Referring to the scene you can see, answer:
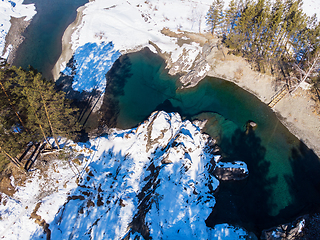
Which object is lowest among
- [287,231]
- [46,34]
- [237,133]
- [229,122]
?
[287,231]

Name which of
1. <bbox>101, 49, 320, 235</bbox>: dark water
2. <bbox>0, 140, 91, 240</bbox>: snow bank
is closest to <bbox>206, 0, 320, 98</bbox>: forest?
<bbox>101, 49, 320, 235</bbox>: dark water

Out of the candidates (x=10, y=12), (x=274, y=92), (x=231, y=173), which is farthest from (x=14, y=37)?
(x=274, y=92)

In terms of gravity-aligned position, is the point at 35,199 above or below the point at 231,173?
below

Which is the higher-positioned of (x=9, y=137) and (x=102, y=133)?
(x=9, y=137)

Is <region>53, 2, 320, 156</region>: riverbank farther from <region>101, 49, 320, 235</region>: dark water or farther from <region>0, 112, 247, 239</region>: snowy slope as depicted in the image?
<region>0, 112, 247, 239</region>: snowy slope

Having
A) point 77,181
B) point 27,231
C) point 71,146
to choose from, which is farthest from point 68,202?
point 71,146

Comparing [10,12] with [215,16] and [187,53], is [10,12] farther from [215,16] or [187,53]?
[215,16]

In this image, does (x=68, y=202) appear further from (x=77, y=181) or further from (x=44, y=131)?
(x=44, y=131)
